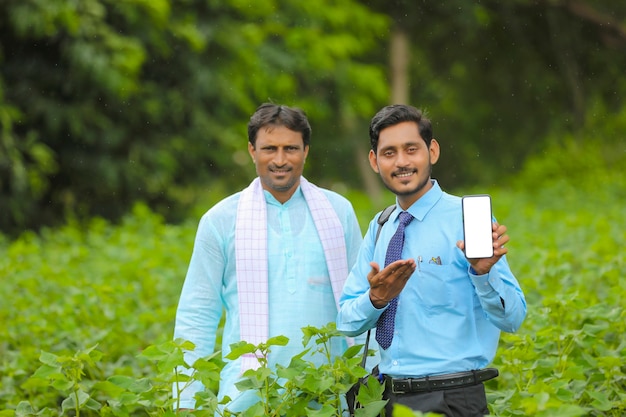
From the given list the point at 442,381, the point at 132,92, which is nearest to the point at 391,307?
the point at 442,381

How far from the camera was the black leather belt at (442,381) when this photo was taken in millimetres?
3287

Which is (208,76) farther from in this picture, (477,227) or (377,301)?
(477,227)

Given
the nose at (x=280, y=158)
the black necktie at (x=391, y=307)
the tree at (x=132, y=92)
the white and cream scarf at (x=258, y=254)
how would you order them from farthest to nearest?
1. the tree at (x=132, y=92)
2. the nose at (x=280, y=158)
3. the white and cream scarf at (x=258, y=254)
4. the black necktie at (x=391, y=307)

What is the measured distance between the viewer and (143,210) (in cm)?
1373

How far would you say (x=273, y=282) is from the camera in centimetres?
407

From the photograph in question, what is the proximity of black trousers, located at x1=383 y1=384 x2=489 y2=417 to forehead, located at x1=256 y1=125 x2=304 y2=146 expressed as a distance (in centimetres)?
121

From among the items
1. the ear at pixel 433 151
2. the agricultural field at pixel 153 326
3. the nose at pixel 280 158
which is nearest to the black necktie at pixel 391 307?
the ear at pixel 433 151

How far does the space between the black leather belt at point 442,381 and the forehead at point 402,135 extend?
2.49 feet

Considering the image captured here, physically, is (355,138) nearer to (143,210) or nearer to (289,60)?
(289,60)

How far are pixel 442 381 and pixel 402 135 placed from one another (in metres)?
0.80

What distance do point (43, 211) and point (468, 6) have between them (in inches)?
340

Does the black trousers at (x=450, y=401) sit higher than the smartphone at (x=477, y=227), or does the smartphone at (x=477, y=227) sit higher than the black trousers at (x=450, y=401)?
the smartphone at (x=477, y=227)

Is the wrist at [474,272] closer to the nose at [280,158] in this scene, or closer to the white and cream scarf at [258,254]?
the white and cream scarf at [258,254]

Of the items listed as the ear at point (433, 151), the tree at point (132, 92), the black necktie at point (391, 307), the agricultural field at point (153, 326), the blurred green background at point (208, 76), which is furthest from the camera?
the blurred green background at point (208, 76)
